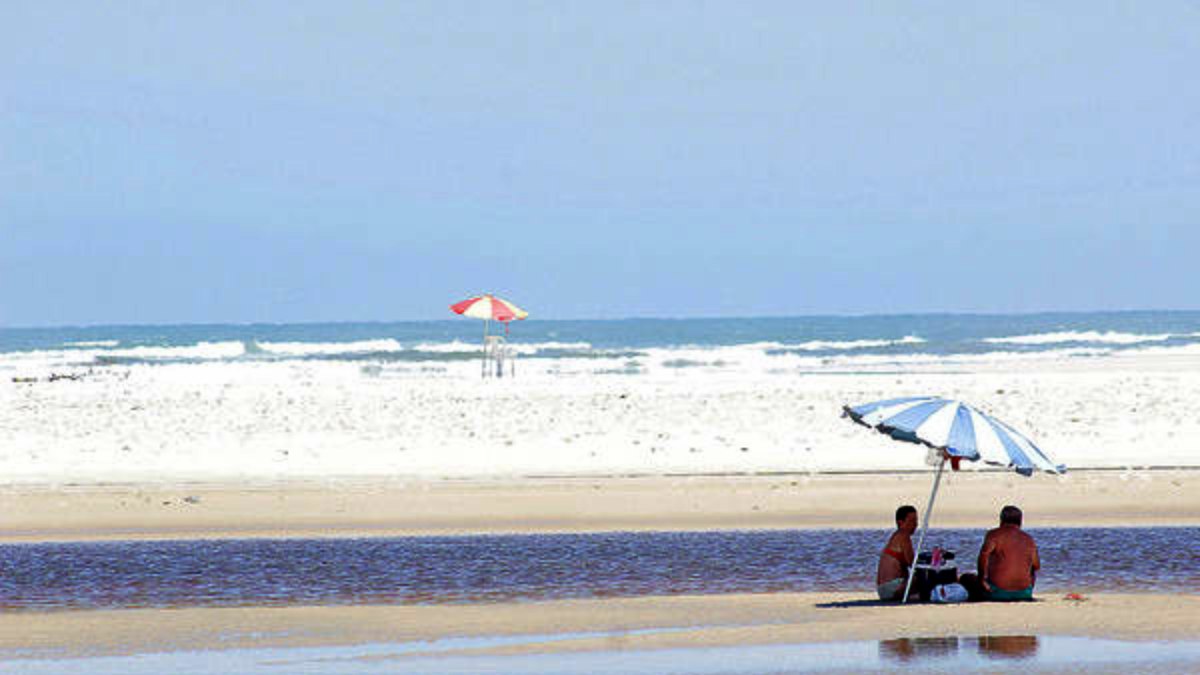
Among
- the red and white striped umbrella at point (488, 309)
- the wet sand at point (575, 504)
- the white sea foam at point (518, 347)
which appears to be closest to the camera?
the wet sand at point (575, 504)

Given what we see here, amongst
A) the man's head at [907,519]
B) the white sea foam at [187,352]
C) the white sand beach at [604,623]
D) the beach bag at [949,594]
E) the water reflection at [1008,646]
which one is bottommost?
the water reflection at [1008,646]

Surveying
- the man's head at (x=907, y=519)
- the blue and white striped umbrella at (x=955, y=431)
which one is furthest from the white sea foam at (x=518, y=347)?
the blue and white striped umbrella at (x=955, y=431)

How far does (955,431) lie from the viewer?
38.6ft

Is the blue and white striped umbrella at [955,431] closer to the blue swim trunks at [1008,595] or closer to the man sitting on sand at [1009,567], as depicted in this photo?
the man sitting on sand at [1009,567]

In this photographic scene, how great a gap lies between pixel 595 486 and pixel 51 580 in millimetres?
8201

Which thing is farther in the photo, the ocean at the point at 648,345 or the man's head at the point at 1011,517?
the ocean at the point at 648,345

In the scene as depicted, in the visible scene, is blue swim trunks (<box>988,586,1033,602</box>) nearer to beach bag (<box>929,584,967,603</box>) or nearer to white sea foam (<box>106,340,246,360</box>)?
beach bag (<box>929,584,967,603</box>)

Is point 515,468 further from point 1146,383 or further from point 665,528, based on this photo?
point 1146,383

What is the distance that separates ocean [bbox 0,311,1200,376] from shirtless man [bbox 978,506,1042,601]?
126 feet

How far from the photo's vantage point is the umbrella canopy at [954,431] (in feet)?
38.3

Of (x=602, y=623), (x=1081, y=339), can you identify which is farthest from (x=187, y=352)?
(x=602, y=623)

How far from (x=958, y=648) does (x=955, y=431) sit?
1683 mm

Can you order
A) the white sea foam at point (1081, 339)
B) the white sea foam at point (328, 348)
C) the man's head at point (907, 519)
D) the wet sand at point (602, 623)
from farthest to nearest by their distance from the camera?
the white sea foam at point (1081, 339)
the white sea foam at point (328, 348)
the man's head at point (907, 519)
the wet sand at point (602, 623)

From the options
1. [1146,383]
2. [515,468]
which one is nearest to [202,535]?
[515,468]
